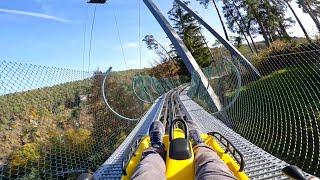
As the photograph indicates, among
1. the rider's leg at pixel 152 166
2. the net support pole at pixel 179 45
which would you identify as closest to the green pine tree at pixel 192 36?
the net support pole at pixel 179 45

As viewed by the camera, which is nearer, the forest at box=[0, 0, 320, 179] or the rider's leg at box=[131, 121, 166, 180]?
the rider's leg at box=[131, 121, 166, 180]

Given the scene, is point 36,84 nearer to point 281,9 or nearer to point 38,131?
point 38,131

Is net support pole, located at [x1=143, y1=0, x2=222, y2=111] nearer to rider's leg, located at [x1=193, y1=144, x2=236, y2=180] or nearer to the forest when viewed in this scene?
the forest

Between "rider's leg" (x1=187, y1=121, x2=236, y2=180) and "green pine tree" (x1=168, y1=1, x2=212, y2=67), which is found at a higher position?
"green pine tree" (x1=168, y1=1, x2=212, y2=67)

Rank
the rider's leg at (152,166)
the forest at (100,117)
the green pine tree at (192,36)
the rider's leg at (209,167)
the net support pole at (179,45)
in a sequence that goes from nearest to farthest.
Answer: the rider's leg at (209,167)
the rider's leg at (152,166)
the forest at (100,117)
the net support pole at (179,45)
the green pine tree at (192,36)

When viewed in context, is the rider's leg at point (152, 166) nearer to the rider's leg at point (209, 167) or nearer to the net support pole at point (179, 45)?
the rider's leg at point (209, 167)

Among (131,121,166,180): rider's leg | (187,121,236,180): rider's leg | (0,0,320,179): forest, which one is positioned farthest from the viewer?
(0,0,320,179): forest

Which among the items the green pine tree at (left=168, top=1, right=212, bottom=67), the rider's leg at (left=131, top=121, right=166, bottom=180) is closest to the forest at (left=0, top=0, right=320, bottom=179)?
the rider's leg at (left=131, top=121, right=166, bottom=180)

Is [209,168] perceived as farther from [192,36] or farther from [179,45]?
[192,36]

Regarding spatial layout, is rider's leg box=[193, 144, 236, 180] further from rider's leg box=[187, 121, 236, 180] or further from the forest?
the forest

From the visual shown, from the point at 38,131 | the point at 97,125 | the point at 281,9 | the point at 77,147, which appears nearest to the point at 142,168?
the point at 38,131

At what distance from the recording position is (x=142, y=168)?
70.8 inches

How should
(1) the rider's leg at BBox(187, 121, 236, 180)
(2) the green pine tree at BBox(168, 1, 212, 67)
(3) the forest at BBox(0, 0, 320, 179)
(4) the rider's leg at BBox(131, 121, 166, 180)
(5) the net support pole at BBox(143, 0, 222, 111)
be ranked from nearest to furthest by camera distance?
1. (1) the rider's leg at BBox(187, 121, 236, 180)
2. (4) the rider's leg at BBox(131, 121, 166, 180)
3. (3) the forest at BBox(0, 0, 320, 179)
4. (5) the net support pole at BBox(143, 0, 222, 111)
5. (2) the green pine tree at BBox(168, 1, 212, 67)

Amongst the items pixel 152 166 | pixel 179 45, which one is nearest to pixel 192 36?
pixel 179 45
